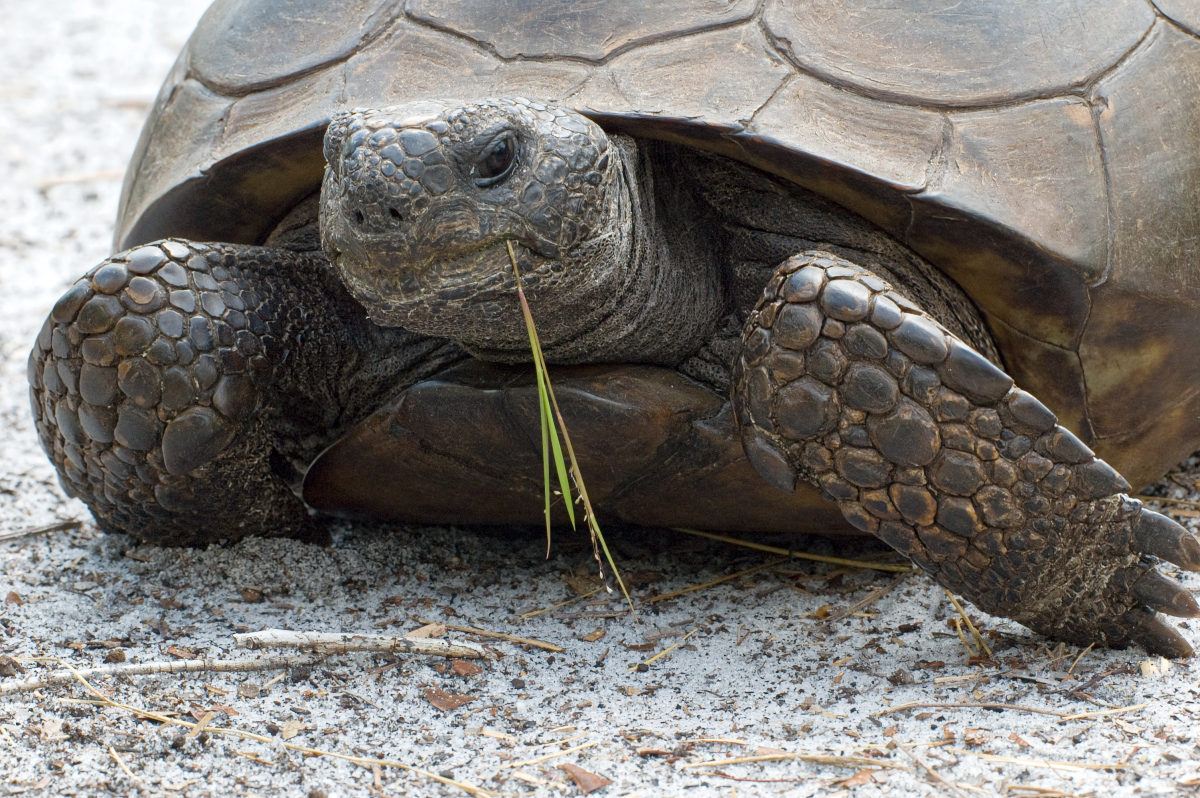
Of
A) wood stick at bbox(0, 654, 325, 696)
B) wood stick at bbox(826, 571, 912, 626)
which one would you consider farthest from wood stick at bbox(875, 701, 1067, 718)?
wood stick at bbox(0, 654, 325, 696)

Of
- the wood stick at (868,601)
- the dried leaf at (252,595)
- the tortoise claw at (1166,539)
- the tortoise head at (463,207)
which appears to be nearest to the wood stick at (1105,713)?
the tortoise claw at (1166,539)

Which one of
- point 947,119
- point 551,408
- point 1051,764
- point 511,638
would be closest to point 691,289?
point 551,408

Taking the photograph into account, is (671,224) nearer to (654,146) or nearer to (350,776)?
(654,146)

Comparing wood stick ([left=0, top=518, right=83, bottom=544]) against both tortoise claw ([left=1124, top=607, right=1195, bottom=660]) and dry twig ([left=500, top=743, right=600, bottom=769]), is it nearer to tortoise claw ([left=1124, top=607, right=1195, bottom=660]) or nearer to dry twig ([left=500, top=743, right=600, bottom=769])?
dry twig ([left=500, top=743, right=600, bottom=769])

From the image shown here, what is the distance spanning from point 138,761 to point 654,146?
1.70 meters

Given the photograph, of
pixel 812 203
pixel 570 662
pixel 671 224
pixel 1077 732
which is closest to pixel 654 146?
pixel 671 224

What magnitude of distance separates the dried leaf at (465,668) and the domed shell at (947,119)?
1.21 m

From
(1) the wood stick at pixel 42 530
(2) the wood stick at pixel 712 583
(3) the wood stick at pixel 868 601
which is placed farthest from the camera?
(1) the wood stick at pixel 42 530

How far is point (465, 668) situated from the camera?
2451 mm

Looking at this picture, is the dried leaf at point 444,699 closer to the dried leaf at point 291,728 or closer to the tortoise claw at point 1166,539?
the dried leaf at point 291,728

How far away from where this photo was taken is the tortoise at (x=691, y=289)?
7.30ft

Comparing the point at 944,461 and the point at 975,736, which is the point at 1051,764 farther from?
the point at 944,461

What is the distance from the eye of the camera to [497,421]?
271 centimetres

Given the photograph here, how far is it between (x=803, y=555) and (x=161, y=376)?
65.0 inches
